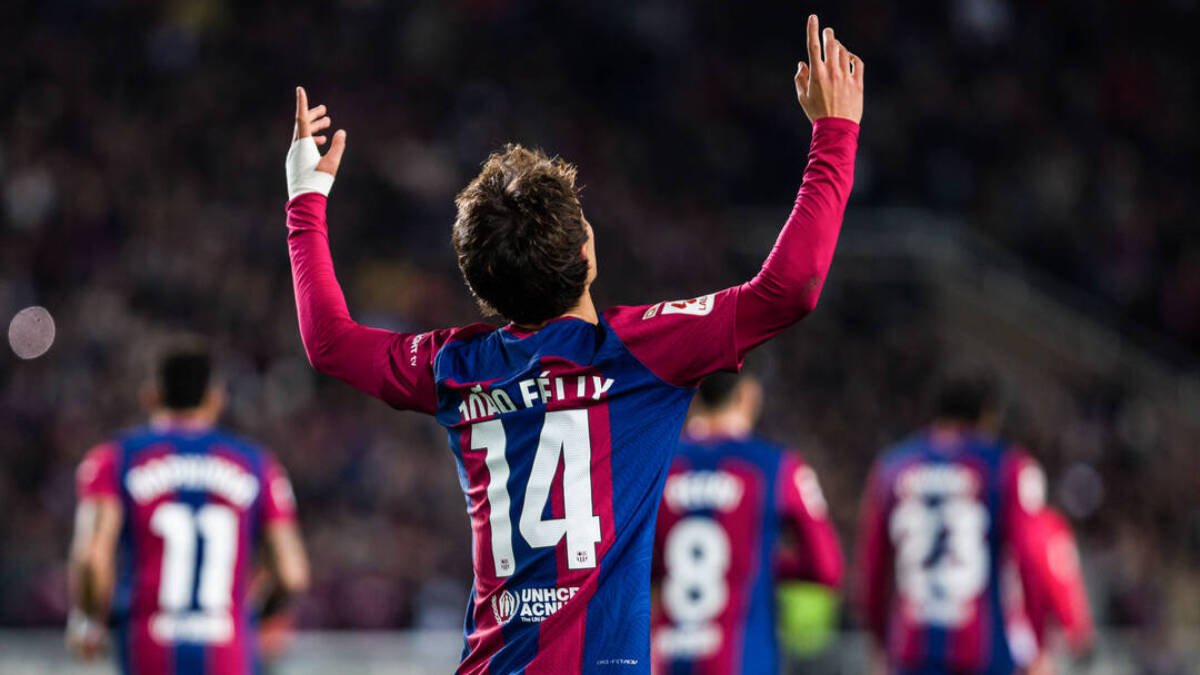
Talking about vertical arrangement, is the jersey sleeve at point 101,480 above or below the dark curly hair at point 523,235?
below

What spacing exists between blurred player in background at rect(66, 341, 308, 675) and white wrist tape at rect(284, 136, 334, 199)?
292cm

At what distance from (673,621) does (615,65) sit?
13.6 meters

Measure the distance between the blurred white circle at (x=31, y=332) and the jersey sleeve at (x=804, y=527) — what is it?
8236mm

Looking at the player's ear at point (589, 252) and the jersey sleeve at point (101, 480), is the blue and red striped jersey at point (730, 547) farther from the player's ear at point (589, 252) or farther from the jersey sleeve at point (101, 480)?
the player's ear at point (589, 252)

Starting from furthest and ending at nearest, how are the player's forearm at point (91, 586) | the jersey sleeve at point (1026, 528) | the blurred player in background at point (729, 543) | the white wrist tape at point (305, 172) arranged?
the jersey sleeve at point (1026, 528) → the blurred player in background at point (729, 543) → the player's forearm at point (91, 586) → the white wrist tape at point (305, 172)

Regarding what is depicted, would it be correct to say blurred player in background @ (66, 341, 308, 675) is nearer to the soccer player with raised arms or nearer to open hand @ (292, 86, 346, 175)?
open hand @ (292, 86, 346, 175)

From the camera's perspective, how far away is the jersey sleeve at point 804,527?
21.3 feet

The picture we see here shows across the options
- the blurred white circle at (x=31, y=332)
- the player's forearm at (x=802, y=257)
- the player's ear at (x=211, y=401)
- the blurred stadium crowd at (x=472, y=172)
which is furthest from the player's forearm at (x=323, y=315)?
the blurred white circle at (x=31, y=332)

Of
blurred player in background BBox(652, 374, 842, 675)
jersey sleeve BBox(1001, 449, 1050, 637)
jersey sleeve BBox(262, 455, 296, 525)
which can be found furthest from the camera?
jersey sleeve BBox(1001, 449, 1050, 637)

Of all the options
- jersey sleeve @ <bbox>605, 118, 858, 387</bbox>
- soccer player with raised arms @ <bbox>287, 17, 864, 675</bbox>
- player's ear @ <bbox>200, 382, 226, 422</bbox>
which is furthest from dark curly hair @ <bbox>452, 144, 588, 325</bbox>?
player's ear @ <bbox>200, 382, 226, 422</bbox>

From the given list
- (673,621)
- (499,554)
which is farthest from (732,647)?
(499,554)

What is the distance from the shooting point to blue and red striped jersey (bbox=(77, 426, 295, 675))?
6059 mm

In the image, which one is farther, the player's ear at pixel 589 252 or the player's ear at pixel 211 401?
the player's ear at pixel 211 401

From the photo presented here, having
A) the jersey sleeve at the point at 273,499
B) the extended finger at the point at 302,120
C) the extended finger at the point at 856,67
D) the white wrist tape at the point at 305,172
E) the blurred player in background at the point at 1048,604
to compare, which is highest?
the extended finger at the point at 302,120
